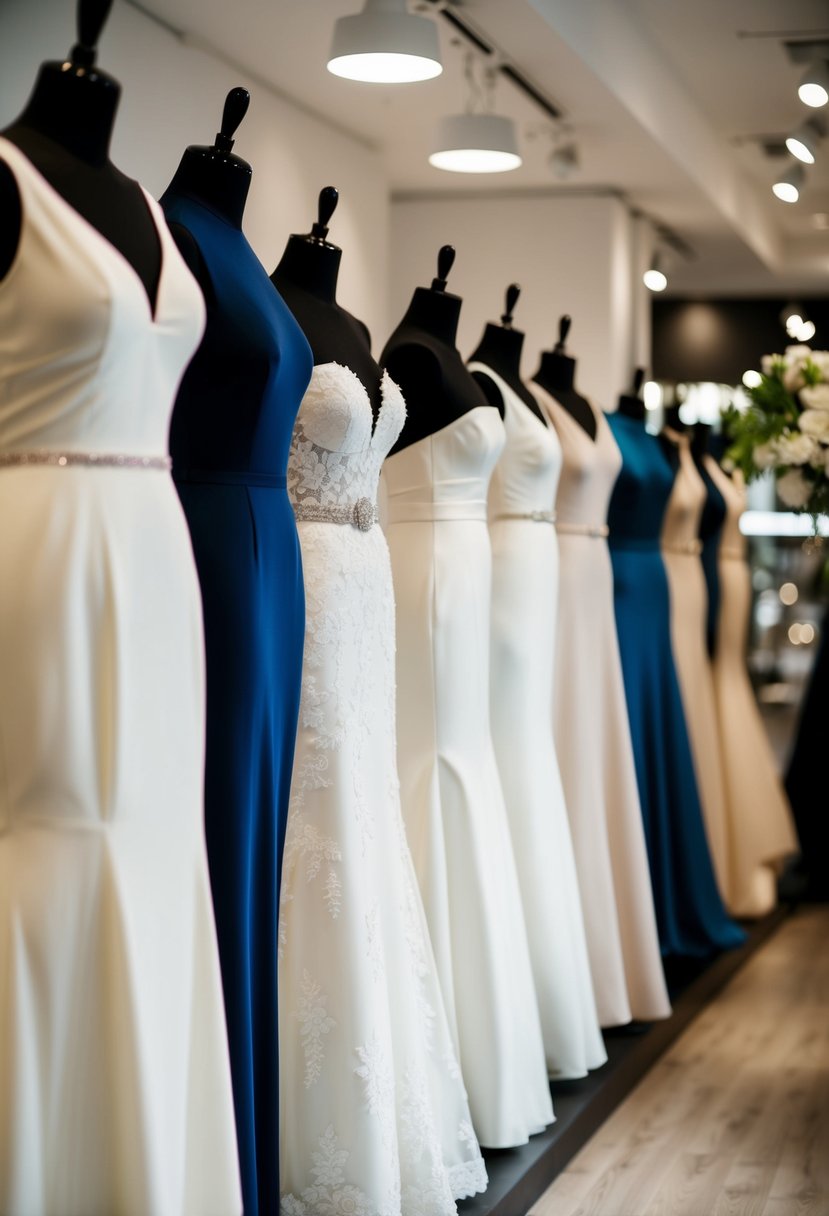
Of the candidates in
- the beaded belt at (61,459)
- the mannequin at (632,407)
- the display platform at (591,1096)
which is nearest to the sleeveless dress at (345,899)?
the display platform at (591,1096)

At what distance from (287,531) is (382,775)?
601 millimetres

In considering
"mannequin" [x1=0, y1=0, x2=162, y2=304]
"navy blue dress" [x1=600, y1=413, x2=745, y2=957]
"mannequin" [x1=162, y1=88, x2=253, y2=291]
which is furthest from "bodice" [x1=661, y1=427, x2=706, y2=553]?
"mannequin" [x1=0, y1=0, x2=162, y2=304]

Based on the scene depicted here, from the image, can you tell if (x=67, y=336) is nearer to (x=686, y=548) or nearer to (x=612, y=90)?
(x=612, y=90)

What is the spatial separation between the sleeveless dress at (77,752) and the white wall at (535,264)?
462 cm

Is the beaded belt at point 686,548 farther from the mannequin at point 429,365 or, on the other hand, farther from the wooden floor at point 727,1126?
the mannequin at point 429,365

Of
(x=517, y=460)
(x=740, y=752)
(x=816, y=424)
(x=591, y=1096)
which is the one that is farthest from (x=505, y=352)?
(x=740, y=752)

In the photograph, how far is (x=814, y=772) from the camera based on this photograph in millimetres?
7727

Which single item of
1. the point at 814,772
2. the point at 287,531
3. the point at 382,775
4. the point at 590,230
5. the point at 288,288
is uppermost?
the point at 590,230

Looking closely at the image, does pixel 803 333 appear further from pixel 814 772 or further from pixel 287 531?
pixel 287 531

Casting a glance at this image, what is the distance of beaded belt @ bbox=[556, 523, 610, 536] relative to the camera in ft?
14.5

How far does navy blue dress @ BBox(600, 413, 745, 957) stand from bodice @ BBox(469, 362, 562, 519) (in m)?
1.03

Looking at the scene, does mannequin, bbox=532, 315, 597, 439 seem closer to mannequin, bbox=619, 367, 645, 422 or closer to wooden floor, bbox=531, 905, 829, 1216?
mannequin, bbox=619, 367, 645, 422

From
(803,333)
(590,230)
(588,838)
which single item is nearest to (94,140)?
(588,838)

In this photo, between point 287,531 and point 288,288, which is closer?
point 287,531
